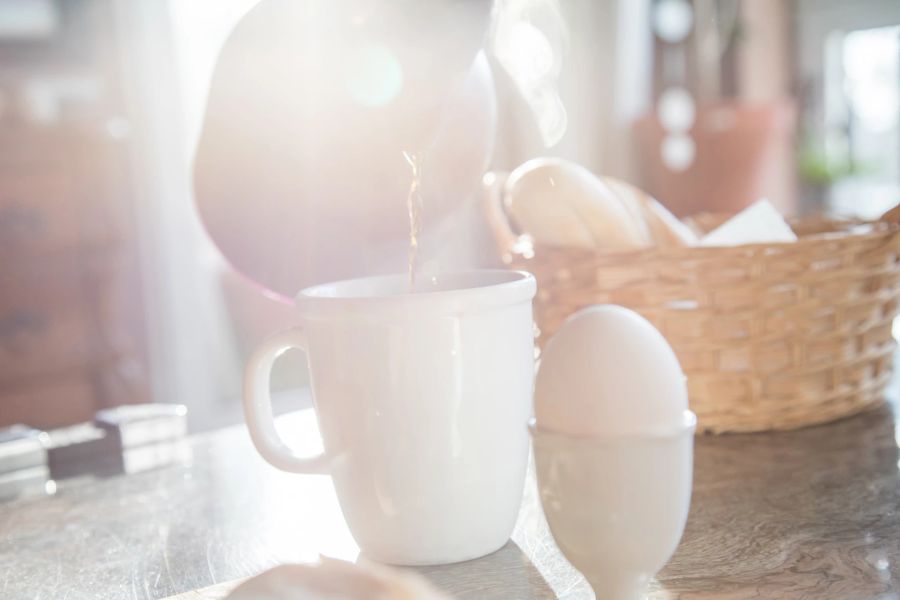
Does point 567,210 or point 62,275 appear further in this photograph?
point 62,275

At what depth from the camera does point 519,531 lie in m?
0.54

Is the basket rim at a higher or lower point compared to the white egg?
higher

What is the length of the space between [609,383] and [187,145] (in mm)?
2937

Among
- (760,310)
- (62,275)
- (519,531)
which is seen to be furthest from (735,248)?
(62,275)

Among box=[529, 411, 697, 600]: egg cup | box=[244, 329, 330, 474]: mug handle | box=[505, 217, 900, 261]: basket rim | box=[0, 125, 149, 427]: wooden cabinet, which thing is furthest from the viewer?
box=[0, 125, 149, 427]: wooden cabinet

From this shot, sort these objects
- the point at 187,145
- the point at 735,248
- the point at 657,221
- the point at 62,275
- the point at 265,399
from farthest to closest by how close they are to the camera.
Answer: the point at 187,145, the point at 62,275, the point at 657,221, the point at 735,248, the point at 265,399

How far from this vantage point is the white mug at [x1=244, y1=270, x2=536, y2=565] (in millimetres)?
468

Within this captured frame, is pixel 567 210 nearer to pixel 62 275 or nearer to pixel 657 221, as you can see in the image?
pixel 657 221

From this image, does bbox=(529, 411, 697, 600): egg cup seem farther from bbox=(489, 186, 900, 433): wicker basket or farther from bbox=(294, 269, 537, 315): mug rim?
bbox=(489, 186, 900, 433): wicker basket

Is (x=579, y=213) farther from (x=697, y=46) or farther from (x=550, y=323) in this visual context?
(x=697, y=46)

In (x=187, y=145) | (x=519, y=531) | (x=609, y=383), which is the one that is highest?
(x=187, y=145)

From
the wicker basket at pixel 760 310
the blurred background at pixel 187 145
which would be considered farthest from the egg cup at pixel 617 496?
the blurred background at pixel 187 145

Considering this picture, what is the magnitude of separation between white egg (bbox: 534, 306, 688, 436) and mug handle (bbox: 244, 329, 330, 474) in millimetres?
177

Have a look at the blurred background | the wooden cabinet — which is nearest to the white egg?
the blurred background
